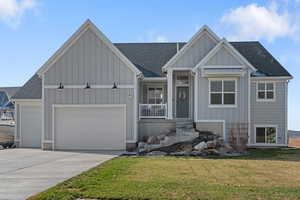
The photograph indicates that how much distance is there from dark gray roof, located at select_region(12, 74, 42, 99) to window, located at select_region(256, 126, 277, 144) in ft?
47.3

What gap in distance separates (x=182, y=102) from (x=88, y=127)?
258 inches

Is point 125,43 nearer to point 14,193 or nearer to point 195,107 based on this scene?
point 195,107

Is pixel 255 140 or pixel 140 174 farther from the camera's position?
pixel 255 140

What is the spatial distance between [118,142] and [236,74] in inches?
313

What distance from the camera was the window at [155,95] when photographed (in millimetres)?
23406

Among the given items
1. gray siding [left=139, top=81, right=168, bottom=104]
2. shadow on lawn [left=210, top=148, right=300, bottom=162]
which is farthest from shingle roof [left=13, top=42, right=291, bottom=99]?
shadow on lawn [left=210, top=148, right=300, bottom=162]

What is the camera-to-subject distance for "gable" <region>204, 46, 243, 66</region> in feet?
66.2

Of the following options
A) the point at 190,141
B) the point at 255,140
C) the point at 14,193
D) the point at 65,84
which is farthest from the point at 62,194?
the point at 255,140

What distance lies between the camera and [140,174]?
34.3 ft

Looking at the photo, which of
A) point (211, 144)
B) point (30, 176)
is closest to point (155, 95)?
point (211, 144)

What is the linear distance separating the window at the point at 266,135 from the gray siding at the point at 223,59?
4858 mm

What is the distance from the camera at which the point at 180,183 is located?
9.00m

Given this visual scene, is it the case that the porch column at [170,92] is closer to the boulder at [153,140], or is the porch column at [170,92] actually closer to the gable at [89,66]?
the boulder at [153,140]

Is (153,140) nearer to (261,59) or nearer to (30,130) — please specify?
(30,130)
